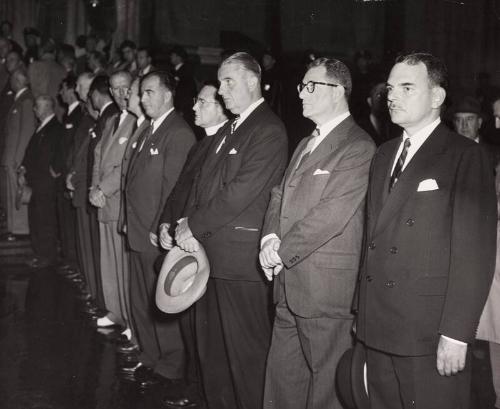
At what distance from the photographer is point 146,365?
4.03 metres

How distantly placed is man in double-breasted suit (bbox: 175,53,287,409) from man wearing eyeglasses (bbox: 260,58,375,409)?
0.84 feet

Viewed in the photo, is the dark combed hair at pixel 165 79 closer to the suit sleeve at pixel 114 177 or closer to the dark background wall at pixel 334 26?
the suit sleeve at pixel 114 177

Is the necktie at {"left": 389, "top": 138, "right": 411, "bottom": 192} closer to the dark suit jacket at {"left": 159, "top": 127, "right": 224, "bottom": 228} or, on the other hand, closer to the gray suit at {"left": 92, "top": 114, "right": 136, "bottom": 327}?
the dark suit jacket at {"left": 159, "top": 127, "right": 224, "bottom": 228}

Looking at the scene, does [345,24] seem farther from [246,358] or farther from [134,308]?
[246,358]

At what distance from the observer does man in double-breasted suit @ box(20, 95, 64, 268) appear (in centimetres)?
673

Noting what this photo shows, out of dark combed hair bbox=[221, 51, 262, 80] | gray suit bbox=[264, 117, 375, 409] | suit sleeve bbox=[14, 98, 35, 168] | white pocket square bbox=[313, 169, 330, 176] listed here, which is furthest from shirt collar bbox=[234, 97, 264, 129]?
suit sleeve bbox=[14, 98, 35, 168]

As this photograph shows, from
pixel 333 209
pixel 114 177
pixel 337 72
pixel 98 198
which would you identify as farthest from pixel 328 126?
pixel 98 198

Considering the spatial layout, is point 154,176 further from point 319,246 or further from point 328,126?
point 319,246

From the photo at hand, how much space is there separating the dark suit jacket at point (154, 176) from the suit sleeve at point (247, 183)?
84cm

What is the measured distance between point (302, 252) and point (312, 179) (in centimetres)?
31

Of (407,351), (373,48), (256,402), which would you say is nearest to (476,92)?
(373,48)

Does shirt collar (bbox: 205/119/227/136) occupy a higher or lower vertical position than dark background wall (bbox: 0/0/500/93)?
lower

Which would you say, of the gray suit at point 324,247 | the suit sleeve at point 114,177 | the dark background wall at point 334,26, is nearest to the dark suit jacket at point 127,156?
the suit sleeve at point 114,177

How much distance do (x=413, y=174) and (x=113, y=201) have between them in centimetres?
281
